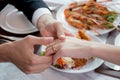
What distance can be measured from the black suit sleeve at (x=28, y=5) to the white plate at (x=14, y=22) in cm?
2

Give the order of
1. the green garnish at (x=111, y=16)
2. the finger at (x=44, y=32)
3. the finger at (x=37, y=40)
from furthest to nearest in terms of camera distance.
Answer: the green garnish at (x=111, y=16) < the finger at (x=44, y=32) < the finger at (x=37, y=40)

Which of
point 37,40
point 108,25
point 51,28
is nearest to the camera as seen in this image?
point 37,40

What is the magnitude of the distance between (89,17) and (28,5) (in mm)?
282

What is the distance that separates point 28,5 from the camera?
3.29 ft

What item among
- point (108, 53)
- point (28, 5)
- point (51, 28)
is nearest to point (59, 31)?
point (51, 28)

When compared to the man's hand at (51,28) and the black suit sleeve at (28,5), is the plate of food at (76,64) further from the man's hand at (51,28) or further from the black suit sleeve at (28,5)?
the black suit sleeve at (28,5)

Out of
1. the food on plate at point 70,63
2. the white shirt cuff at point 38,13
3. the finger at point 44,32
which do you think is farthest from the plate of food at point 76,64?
the white shirt cuff at point 38,13

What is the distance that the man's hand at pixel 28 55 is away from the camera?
0.68m

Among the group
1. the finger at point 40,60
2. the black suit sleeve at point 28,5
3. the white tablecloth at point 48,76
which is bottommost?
the white tablecloth at point 48,76

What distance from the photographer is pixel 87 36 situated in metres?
0.84

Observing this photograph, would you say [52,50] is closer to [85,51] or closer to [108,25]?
[85,51]

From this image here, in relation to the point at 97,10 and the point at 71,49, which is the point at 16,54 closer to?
the point at 71,49

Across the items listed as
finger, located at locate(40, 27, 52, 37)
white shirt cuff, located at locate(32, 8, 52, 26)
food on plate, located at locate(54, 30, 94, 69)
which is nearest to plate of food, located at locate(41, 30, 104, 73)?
food on plate, located at locate(54, 30, 94, 69)

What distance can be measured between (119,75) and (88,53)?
4.9 inches
